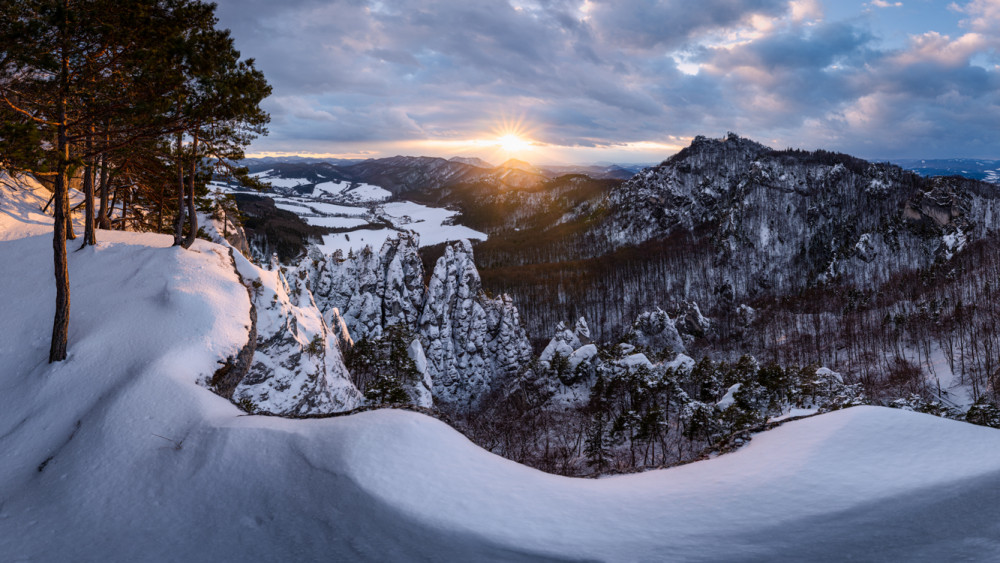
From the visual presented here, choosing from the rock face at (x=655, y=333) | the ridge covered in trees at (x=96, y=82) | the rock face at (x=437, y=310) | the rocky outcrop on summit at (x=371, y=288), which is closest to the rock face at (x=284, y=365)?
the ridge covered in trees at (x=96, y=82)

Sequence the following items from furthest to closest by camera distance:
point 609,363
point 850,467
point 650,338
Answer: point 650,338, point 609,363, point 850,467

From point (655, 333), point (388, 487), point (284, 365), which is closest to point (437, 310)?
point (284, 365)

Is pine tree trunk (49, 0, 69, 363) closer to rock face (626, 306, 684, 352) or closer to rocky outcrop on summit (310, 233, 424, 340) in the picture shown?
rocky outcrop on summit (310, 233, 424, 340)

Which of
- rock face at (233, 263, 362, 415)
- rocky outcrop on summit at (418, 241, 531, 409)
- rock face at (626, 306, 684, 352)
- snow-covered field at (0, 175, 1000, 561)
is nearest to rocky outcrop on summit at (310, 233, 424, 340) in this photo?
rocky outcrop on summit at (418, 241, 531, 409)

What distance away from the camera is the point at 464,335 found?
278 ft

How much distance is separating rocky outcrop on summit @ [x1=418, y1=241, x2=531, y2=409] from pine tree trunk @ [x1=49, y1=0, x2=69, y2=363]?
6444 cm

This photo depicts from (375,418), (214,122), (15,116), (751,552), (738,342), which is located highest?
(214,122)

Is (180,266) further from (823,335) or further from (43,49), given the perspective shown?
(823,335)

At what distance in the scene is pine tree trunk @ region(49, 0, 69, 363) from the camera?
14742mm

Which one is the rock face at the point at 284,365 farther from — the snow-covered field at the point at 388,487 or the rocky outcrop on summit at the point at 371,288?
the rocky outcrop on summit at the point at 371,288

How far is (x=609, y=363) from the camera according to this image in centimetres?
6775

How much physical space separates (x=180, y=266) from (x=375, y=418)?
1540 centimetres

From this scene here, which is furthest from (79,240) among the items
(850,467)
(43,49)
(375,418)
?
(850,467)

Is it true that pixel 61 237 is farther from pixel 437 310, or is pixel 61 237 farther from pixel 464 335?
pixel 464 335
